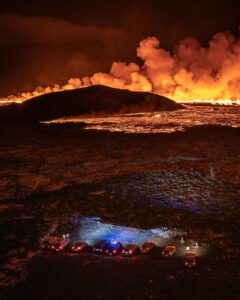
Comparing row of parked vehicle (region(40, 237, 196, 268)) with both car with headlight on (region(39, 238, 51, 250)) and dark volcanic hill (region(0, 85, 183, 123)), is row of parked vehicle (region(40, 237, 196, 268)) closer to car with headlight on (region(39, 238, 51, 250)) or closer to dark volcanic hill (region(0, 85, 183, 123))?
car with headlight on (region(39, 238, 51, 250))

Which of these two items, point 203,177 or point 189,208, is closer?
point 189,208

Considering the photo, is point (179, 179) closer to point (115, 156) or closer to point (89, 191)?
point (89, 191)

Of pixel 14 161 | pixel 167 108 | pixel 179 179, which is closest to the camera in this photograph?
pixel 179 179

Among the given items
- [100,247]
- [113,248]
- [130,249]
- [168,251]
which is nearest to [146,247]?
[130,249]

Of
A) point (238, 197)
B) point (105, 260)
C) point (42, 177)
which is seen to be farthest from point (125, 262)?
point (42, 177)

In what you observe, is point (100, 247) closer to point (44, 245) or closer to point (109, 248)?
point (109, 248)

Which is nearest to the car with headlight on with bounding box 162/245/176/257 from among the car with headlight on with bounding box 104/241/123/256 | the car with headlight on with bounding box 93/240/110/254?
the car with headlight on with bounding box 104/241/123/256

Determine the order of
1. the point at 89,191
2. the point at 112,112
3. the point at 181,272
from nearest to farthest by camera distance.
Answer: the point at 181,272, the point at 89,191, the point at 112,112
